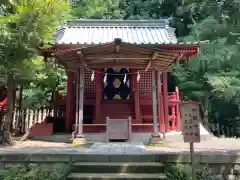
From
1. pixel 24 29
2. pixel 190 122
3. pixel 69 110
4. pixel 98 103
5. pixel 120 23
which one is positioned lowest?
pixel 190 122

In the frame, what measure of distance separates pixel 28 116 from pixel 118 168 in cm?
750

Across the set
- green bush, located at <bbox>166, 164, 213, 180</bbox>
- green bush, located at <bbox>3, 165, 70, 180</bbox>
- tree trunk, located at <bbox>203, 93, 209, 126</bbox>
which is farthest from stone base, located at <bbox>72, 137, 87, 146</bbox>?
tree trunk, located at <bbox>203, 93, 209, 126</bbox>

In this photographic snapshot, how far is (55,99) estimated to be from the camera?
39.1ft

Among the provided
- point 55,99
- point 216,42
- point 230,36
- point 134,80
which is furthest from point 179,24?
point 230,36

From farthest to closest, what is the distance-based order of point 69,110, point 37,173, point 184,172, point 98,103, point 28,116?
point 28,116 → point 69,110 → point 98,103 → point 37,173 → point 184,172

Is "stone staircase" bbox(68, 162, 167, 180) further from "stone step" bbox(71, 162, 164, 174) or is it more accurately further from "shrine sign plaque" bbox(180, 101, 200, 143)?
"shrine sign plaque" bbox(180, 101, 200, 143)

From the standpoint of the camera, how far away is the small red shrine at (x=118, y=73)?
896 centimetres

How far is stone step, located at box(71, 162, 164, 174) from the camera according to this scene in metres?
5.28

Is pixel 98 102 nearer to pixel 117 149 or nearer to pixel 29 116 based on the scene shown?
pixel 29 116

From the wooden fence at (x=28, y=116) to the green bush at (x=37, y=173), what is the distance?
19.1 ft

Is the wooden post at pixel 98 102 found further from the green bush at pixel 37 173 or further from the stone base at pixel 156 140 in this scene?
the green bush at pixel 37 173

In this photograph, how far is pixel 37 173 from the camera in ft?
17.3

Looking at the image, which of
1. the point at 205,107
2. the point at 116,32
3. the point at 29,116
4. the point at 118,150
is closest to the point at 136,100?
the point at 116,32

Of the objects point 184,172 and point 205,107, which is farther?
point 205,107
